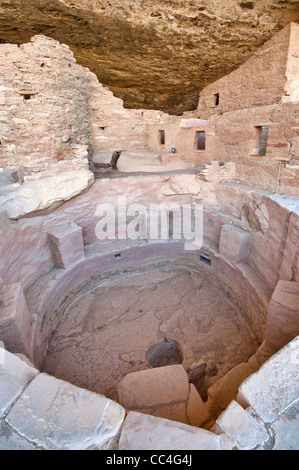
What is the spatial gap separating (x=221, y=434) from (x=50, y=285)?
3.77 meters

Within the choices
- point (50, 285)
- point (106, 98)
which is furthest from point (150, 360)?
point (106, 98)

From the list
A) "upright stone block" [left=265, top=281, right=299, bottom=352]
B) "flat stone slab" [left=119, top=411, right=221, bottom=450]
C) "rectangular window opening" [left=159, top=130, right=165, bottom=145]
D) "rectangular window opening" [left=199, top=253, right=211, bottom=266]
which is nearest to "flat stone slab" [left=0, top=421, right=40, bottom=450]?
"flat stone slab" [left=119, top=411, right=221, bottom=450]

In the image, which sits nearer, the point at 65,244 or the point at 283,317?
the point at 283,317

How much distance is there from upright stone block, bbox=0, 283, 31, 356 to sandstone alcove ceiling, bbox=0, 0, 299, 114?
478cm

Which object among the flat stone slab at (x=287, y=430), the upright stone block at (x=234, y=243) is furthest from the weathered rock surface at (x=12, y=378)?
the upright stone block at (x=234, y=243)

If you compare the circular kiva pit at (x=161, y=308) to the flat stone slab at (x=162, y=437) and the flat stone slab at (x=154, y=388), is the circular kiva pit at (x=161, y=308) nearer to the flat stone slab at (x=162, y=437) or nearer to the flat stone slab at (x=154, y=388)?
the flat stone slab at (x=154, y=388)

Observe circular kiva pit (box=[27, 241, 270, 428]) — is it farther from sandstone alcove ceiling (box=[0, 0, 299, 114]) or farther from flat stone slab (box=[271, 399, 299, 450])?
sandstone alcove ceiling (box=[0, 0, 299, 114])

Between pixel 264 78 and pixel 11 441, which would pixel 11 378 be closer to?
pixel 11 441

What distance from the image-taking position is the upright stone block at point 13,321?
274 cm

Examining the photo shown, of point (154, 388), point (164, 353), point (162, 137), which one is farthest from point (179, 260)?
point (162, 137)

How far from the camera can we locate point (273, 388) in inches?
65.4

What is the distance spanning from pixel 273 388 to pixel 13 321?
2600mm

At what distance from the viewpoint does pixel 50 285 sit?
14.7 ft

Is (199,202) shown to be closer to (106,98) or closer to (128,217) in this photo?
(128,217)
